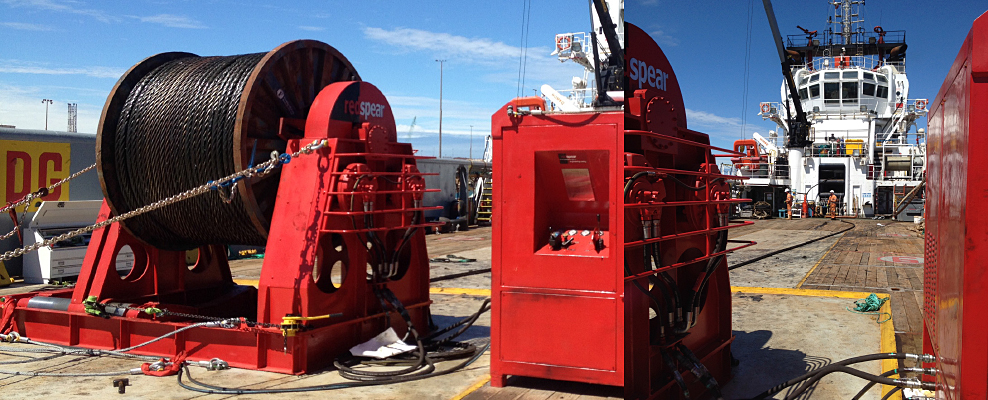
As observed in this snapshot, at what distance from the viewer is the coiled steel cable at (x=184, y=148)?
701 centimetres

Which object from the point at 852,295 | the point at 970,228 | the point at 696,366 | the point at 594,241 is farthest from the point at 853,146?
the point at 970,228

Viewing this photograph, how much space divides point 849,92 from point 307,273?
4012 centimetres

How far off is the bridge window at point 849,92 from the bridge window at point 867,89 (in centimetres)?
36

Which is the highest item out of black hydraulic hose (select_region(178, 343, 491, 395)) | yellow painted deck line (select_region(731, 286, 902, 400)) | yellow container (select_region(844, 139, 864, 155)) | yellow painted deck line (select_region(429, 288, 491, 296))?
yellow container (select_region(844, 139, 864, 155))

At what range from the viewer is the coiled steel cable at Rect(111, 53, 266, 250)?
701 cm

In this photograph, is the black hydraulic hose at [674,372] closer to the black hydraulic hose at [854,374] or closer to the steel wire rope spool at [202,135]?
the black hydraulic hose at [854,374]

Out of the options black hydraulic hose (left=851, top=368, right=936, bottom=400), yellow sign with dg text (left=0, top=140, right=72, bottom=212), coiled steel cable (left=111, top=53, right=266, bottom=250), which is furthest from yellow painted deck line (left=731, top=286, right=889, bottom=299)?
yellow sign with dg text (left=0, top=140, right=72, bottom=212)

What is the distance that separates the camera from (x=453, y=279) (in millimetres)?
12852

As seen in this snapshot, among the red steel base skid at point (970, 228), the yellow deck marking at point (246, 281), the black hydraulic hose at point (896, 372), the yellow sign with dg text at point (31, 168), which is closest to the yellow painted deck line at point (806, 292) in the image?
the black hydraulic hose at point (896, 372)

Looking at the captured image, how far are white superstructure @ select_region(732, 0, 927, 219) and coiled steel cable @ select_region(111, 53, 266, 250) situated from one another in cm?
3315

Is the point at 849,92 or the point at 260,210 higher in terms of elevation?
the point at 849,92

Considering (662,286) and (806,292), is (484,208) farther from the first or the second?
(662,286)

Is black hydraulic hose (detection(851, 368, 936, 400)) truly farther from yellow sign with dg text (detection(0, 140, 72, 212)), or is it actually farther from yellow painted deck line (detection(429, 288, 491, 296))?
yellow sign with dg text (detection(0, 140, 72, 212))

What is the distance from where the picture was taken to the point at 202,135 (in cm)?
704
